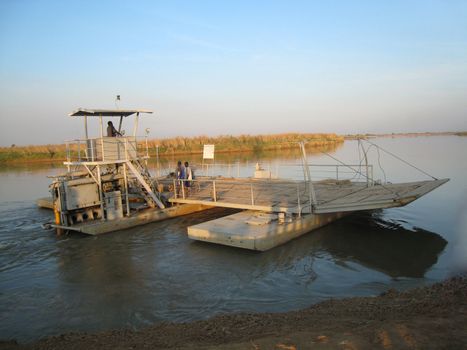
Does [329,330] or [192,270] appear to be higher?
[329,330]

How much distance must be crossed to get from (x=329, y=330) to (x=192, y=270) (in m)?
5.54

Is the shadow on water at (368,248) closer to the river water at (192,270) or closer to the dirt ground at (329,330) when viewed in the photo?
the river water at (192,270)

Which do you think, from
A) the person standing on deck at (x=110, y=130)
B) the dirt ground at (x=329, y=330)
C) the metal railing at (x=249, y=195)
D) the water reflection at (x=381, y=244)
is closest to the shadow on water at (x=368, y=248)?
the water reflection at (x=381, y=244)

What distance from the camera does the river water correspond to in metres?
7.74

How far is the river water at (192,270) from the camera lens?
774 centimetres

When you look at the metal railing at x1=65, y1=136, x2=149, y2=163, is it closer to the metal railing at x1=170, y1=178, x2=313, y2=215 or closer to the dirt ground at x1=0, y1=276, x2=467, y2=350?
the metal railing at x1=170, y1=178, x2=313, y2=215

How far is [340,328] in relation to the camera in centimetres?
541

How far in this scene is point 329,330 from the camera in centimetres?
535

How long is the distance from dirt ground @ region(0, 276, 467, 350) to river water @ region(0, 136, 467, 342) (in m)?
0.88

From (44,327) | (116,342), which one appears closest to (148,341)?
(116,342)

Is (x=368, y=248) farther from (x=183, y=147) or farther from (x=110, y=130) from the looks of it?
(x=183, y=147)

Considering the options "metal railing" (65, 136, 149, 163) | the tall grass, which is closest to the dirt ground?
"metal railing" (65, 136, 149, 163)

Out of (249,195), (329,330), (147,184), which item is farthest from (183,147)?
(329,330)

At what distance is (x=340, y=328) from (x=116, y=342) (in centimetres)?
356
